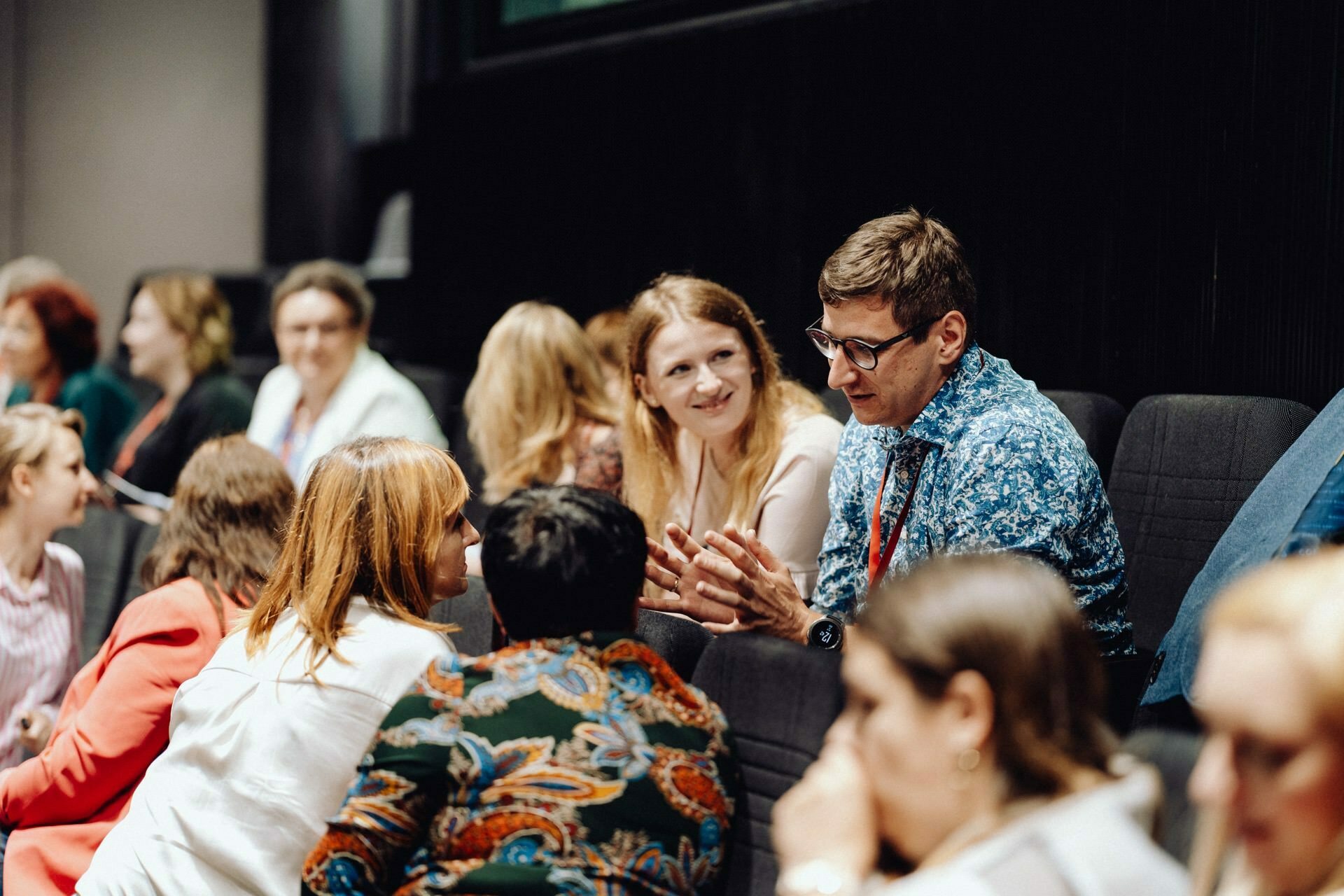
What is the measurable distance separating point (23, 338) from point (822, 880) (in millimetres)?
4415

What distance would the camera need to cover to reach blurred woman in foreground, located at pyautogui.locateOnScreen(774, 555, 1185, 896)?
1110mm

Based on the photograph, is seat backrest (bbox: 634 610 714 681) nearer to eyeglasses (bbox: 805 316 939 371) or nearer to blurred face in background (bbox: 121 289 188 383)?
eyeglasses (bbox: 805 316 939 371)

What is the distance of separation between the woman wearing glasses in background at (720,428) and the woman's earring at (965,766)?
1.59m

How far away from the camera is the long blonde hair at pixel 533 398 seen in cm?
357

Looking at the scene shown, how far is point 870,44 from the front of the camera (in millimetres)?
3373

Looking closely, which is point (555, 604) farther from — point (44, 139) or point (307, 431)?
point (44, 139)

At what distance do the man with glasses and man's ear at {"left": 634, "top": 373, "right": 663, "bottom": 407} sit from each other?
0.63 meters

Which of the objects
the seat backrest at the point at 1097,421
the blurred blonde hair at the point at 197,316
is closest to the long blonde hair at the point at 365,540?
the seat backrest at the point at 1097,421

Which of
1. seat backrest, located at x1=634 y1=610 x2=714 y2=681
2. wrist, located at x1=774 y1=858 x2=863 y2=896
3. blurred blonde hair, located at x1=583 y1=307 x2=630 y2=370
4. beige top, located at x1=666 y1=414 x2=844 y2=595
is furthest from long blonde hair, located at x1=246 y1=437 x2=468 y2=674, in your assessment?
blurred blonde hair, located at x1=583 y1=307 x2=630 y2=370

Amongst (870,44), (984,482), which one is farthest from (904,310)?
(870,44)

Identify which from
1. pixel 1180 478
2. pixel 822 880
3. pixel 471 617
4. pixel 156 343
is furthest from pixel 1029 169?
pixel 156 343

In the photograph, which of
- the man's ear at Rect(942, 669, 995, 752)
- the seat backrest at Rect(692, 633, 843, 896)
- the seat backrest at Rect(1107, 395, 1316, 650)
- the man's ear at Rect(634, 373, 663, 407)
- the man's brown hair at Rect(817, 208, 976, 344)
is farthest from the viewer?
the man's ear at Rect(634, 373, 663, 407)

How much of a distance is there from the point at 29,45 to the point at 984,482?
6301 mm

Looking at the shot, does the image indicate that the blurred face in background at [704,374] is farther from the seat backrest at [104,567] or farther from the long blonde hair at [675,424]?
the seat backrest at [104,567]
